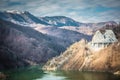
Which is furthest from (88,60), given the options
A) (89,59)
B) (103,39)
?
(103,39)

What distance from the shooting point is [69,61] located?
177125 millimetres

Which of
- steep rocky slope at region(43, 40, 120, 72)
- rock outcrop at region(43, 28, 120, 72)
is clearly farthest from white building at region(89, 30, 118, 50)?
steep rocky slope at region(43, 40, 120, 72)

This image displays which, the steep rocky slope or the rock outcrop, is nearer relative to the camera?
the rock outcrop

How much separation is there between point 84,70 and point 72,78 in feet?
97.1

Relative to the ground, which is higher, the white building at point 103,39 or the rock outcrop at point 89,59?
the white building at point 103,39

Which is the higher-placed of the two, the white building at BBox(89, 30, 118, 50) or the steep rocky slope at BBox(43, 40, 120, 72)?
the white building at BBox(89, 30, 118, 50)

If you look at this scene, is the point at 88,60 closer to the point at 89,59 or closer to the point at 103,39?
the point at 89,59

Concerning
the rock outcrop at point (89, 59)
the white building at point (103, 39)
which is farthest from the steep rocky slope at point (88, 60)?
the white building at point (103, 39)

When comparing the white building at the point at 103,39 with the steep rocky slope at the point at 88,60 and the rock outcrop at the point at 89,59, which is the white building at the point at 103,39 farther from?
the steep rocky slope at the point at 88,60

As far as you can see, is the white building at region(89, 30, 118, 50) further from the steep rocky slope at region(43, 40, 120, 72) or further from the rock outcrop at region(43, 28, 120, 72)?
the steep rocky slope at region(43, 40, 120, 72)

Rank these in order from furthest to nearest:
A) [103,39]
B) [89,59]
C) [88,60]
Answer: [103,39], [89,59], [88,60]

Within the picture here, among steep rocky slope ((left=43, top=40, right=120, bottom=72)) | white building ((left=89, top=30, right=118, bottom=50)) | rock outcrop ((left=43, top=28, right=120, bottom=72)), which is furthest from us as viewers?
white building ((left=89, top=30, right=118, bottom=50))

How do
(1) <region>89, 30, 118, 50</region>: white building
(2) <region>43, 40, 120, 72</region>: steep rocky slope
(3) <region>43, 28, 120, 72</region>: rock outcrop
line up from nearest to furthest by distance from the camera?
1. (3) <region>43, 28, 120, 72</region>: rock outcrop
2. (2) <region>43, 40, 120, 72</region>: steep rocky slope
3. (1) <region>89, 30, 118, 50</region>: white building

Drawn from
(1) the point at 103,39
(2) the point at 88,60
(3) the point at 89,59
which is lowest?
(2) the point at 88,60
